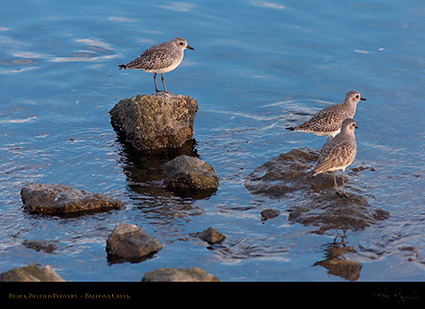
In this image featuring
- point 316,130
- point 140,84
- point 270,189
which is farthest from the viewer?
point 140,84

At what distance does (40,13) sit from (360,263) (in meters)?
17.0

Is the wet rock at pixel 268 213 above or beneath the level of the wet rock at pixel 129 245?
above

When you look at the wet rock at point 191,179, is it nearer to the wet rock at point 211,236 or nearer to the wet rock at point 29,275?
the wet rock at point 211,236

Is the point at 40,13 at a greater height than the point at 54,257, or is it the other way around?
the point at 40,13

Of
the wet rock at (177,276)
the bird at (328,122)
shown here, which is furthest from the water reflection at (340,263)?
the bird at (328,122)

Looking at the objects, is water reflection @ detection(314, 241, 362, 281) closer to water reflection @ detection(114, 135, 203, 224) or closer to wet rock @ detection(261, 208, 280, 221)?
wet rock @ detection(261, 208, 280, 221)

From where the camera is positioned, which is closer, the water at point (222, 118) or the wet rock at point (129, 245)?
the wet rock at point (129, 245)

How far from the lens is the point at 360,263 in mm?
11500

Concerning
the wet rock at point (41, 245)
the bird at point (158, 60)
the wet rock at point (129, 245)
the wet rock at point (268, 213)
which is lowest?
the wet rock at point (41, 245)

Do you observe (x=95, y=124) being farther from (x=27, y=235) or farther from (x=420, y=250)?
(x=420, y=250)

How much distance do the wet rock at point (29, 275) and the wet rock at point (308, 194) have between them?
5.14m

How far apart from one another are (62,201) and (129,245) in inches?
87.4

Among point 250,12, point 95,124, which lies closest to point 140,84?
Answer: point 95,124

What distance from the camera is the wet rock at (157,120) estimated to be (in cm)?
1634
